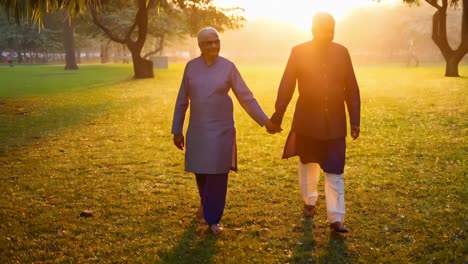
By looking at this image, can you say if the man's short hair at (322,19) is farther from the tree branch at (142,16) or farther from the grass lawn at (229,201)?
the tree branch at (142,16)

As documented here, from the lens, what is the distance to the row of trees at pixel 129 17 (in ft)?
40.9

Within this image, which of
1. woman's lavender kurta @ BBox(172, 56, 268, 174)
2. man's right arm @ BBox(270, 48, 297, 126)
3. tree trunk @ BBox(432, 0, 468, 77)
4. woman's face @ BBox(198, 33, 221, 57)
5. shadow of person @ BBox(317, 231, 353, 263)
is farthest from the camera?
tree trunk @ BBox(432, 0, 468, 77)

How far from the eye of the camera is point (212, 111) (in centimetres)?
499

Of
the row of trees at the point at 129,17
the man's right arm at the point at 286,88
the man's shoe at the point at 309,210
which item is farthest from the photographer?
the row of trees at the point at 129,17

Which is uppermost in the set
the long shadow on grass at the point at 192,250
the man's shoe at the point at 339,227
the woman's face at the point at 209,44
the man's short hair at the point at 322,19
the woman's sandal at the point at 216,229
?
the man's short hair at the point at 322,19

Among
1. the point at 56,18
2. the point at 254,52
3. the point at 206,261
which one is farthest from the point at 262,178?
the point at 254,52

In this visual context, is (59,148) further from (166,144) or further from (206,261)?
(206,261)

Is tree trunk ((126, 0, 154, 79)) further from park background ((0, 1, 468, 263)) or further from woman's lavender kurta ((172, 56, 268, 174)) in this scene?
woman's lavender kurta ((172, 56, 268, 174))

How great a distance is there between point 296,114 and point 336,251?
4.90 ft

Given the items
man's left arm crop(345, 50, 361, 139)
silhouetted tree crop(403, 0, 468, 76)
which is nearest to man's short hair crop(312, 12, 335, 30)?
man's left arm crop(345, 50, 361, 139)

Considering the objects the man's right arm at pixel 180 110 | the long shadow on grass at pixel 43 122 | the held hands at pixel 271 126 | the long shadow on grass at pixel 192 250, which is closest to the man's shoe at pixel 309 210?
the held hands at pixel 271 126

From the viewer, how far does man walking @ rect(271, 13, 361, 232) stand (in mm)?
5098

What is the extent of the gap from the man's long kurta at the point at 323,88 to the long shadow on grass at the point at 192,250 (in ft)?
4.95

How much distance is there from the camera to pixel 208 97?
4953mm
